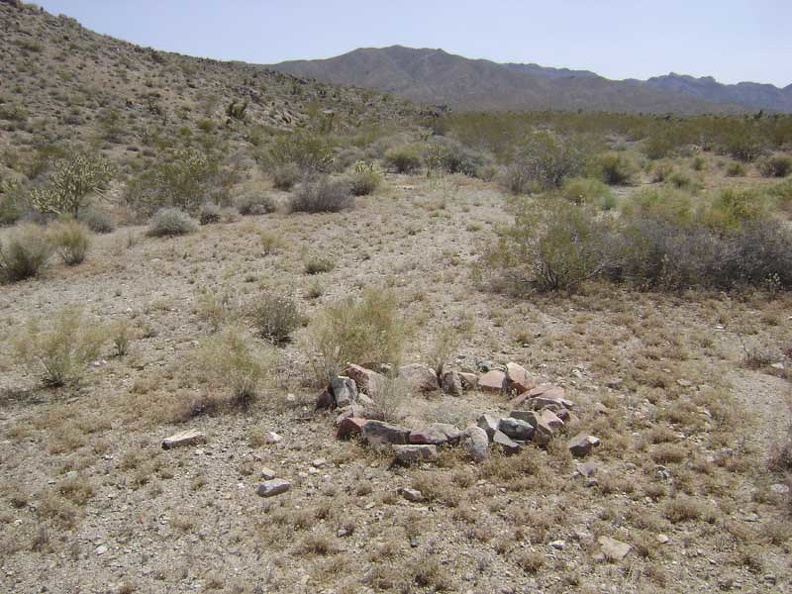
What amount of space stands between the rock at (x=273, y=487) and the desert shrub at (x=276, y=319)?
10.2 ft

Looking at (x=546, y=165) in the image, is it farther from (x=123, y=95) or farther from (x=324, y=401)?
(x=123, y=95)

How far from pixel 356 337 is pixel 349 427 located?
131cm

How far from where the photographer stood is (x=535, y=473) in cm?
475

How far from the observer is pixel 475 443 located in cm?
500

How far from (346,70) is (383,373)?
139m

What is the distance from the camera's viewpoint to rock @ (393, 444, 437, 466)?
4938mm

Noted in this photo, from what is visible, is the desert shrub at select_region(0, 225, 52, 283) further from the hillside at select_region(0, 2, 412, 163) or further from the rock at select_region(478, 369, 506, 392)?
the hillside at select_region(0, 2, 412, 163)

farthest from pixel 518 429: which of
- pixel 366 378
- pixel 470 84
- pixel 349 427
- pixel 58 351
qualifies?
pixel 470 84

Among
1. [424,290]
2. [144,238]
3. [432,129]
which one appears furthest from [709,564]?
[432,129]

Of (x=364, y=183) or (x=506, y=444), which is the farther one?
(x=364, y=183)

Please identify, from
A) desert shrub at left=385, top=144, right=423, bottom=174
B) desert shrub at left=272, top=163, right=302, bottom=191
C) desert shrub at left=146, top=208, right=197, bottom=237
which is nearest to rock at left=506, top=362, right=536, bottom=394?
desert shrub at left=146, top=208, right=197, bottom=237

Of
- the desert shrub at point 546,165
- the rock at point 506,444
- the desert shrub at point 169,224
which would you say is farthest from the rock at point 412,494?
the desert shrub at point 546,165

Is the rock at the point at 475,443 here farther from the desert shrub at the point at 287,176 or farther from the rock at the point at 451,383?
the desert shrub at the point at 287,176

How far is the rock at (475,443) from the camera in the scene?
16.2 ft
